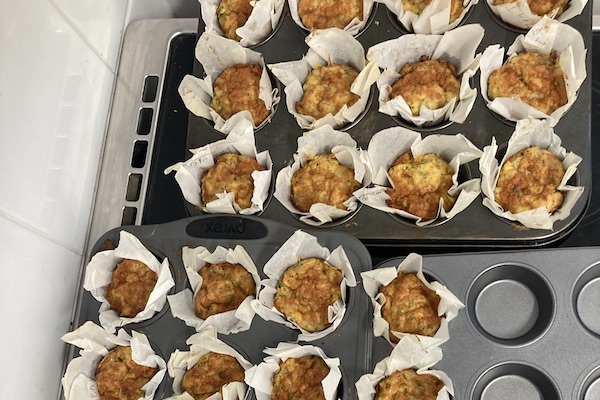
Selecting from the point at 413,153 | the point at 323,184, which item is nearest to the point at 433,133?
the point at 413,153

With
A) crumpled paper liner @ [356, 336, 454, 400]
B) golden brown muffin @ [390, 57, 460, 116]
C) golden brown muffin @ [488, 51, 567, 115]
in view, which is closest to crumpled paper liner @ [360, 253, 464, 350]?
crumpled paper liner @ [356, 336, 454, 400]

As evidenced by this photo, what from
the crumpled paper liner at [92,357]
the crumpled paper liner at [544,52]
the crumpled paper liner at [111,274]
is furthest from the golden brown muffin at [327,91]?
the crumpled paper liner at [92,357]

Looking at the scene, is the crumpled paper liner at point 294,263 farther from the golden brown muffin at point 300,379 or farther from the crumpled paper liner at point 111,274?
the crumpled paper liner at point 111,274

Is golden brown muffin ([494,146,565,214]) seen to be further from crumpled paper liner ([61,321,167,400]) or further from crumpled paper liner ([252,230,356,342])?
crumpled paper liner ([61,321,167,400])

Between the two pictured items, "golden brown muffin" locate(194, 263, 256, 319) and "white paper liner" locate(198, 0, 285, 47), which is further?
"white paper liner" locate(198, 0, 285, 47)

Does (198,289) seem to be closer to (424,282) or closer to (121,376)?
(121,376)

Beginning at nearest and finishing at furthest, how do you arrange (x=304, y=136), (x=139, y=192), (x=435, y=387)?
(x=435, y=387), (x=304, y=136), (x=139, y=192)

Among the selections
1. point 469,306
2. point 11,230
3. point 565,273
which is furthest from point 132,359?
point 565,273

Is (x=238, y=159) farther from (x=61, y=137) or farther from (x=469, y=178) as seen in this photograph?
(x=469, y=178)
